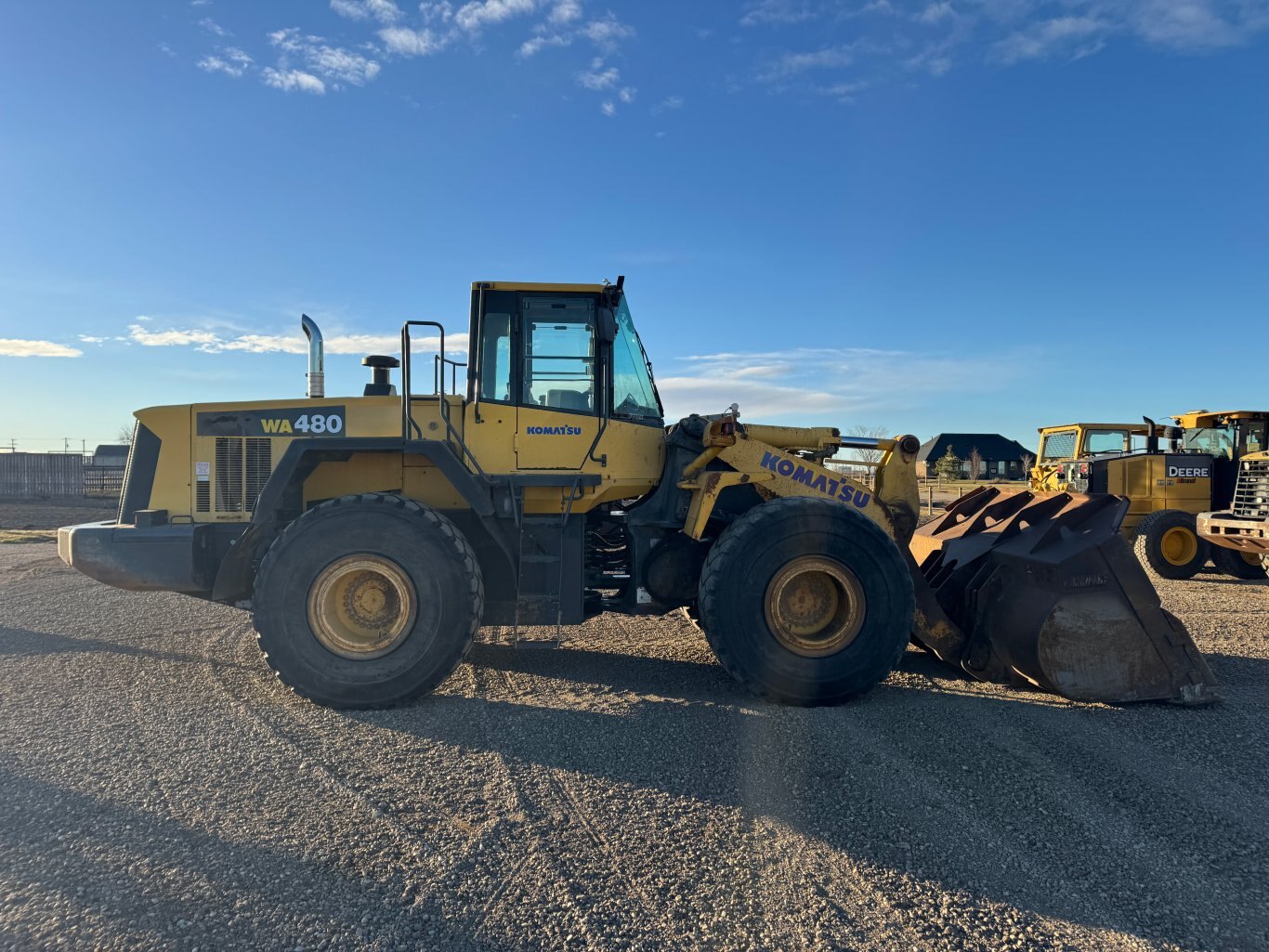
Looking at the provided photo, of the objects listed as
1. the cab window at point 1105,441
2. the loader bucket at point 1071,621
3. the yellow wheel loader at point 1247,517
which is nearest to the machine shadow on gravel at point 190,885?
the loader bucket at point 1071,621

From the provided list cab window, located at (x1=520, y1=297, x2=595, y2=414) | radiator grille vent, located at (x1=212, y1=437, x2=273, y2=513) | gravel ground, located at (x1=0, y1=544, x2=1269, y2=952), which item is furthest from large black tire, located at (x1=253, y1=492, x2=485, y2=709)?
cab window, located at (x1=520, y1=297, x2=595, y2=414)

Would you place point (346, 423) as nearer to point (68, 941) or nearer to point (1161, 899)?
point (68, 941)

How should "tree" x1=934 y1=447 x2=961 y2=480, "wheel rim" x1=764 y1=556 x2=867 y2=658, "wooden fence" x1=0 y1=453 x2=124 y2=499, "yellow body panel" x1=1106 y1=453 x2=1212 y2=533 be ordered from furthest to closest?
"tree" x1=934 y1=447 x2=961 y2=480 < "wooden fence" x1=0 y1=453 x2=124 y2=499 < "yellow body panel" x1=1106 y1=453 x2=1212 y2=533 < "wheel rim" x1=764 y1=556 x2=867 y2=658

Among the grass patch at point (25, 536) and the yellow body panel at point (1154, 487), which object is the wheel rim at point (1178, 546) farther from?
the grass patch at point (25, 536)

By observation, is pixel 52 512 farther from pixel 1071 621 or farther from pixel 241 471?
pixel 1071 621

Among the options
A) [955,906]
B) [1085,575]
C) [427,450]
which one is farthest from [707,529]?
[955,906]

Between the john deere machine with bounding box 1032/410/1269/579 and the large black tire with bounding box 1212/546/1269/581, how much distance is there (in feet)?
0.05

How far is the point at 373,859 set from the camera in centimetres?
311

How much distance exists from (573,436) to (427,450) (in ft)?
3.33

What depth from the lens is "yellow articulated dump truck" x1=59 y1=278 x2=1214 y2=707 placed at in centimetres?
503

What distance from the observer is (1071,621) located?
5051 millimetres

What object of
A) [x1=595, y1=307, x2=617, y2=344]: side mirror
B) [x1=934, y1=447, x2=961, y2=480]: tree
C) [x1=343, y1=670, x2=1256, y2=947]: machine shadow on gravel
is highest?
[x1=595, y1=307, x2=617, y2=344]: side mirror

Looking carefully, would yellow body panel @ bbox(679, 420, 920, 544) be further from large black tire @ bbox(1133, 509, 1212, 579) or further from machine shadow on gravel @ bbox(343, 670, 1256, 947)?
large black tire @ bbox(1133, 509, 1212, 579)

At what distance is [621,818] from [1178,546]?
41.3ft
